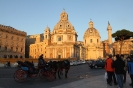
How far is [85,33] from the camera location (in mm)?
106562

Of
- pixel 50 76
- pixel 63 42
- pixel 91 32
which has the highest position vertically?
pixel 91 32

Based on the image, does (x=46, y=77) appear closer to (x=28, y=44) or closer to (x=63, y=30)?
(x=63, y=30)

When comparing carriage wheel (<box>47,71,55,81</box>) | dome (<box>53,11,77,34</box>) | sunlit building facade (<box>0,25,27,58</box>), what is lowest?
carriage wheel (<box>47,71,55,81</box>)

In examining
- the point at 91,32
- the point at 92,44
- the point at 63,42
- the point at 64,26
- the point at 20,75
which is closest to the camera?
the point at 20,75

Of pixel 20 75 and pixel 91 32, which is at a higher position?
pixel 91 32

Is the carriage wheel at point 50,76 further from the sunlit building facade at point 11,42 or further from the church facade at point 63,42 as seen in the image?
the church facade at point 63,42

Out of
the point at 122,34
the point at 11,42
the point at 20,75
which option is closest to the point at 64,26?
the point at 11,42

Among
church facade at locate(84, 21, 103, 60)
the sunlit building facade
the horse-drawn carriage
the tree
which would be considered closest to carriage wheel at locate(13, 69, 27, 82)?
the horse-drawn carriage

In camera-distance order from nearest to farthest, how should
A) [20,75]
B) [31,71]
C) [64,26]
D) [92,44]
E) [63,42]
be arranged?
1. [20,75]
2. [31,71]
3. [63,42]
4. [64,26]
5. [92,44]

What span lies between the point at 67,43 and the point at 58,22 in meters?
→ 13.3

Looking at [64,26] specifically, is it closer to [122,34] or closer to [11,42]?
[11,42]

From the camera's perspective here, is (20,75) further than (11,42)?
No

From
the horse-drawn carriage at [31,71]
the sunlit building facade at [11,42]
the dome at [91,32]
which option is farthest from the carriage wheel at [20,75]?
the dome at [91,32]

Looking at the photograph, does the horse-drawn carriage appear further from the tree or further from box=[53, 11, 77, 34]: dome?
box=[53, 11, 77, 34]: dome
